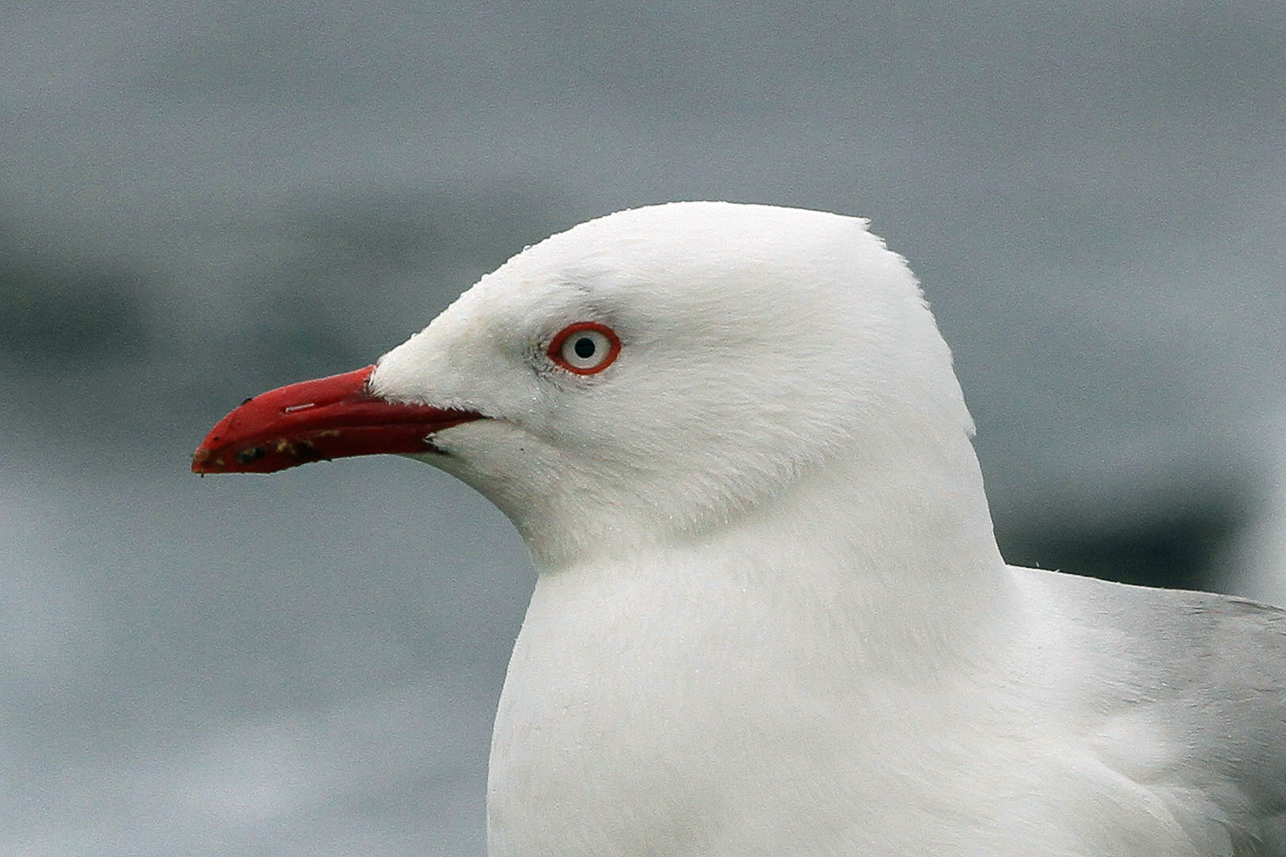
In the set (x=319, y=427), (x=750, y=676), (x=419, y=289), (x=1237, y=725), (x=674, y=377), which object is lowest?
(x=1237, y=725)

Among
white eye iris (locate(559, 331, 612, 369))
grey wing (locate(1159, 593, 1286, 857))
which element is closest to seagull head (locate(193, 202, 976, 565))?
white eye iris (locate(559, 331, 612, 369))

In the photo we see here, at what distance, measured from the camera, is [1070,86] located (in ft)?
12.0

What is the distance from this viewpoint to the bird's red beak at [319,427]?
1.52m

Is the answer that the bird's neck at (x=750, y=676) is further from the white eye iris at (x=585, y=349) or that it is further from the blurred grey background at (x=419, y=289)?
the blurred grey background at (x=419, y=289)

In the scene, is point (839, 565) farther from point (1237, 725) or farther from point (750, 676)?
point (1237, 725)

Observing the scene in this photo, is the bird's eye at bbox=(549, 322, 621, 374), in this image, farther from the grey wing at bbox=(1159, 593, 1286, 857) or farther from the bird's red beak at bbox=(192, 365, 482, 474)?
the grey wing at bbox=(1159, 593, 1286, 857)

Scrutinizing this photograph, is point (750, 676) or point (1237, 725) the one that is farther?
point (1237, 725)

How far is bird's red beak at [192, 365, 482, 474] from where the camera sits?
5.00ft

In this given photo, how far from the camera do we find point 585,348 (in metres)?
1.48

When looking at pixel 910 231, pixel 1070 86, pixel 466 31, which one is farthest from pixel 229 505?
pixel 1070 86

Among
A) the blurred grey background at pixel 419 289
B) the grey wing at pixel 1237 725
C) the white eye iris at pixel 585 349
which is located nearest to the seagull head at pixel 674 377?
the white eye iris at pixel 585 349

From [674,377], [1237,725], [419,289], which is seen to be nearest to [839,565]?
[674,377]

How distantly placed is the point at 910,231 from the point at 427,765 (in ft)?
4.52

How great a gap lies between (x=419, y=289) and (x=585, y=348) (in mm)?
2137
